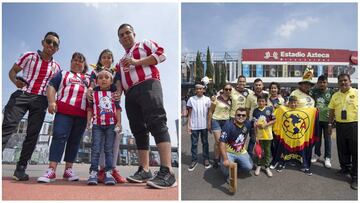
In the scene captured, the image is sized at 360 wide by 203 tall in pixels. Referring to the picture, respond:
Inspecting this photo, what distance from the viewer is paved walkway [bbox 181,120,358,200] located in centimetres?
302

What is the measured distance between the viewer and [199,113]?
388cm

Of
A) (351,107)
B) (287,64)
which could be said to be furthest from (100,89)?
(287,64)

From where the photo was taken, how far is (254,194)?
306cm

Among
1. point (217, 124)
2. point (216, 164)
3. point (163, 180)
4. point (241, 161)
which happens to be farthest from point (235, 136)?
point (163, 180)

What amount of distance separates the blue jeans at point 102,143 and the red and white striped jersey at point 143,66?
0.48 meters

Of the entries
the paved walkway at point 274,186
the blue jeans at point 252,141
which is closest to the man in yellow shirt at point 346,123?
the paved walkway at point 274,186

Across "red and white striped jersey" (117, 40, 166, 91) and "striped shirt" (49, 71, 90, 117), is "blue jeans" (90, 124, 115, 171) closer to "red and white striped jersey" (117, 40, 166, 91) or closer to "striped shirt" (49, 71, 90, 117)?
"striped shirt" (49, 71, 90, 117)

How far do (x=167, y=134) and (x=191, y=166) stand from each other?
3.78ft

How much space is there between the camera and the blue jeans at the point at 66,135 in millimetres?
2961

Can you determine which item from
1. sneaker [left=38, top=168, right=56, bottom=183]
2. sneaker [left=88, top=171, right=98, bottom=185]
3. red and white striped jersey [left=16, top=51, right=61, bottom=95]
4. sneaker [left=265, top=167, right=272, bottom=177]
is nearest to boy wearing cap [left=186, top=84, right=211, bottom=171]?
sneaker [left=265, top=167, right=272, bottom=177]

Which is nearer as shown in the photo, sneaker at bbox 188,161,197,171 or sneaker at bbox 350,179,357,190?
sneaker at bbox 350,179,357,190

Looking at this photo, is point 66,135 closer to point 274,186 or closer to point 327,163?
point 274,186

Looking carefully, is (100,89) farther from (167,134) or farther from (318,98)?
(318,98)

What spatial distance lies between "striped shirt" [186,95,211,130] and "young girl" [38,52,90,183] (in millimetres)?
1401
